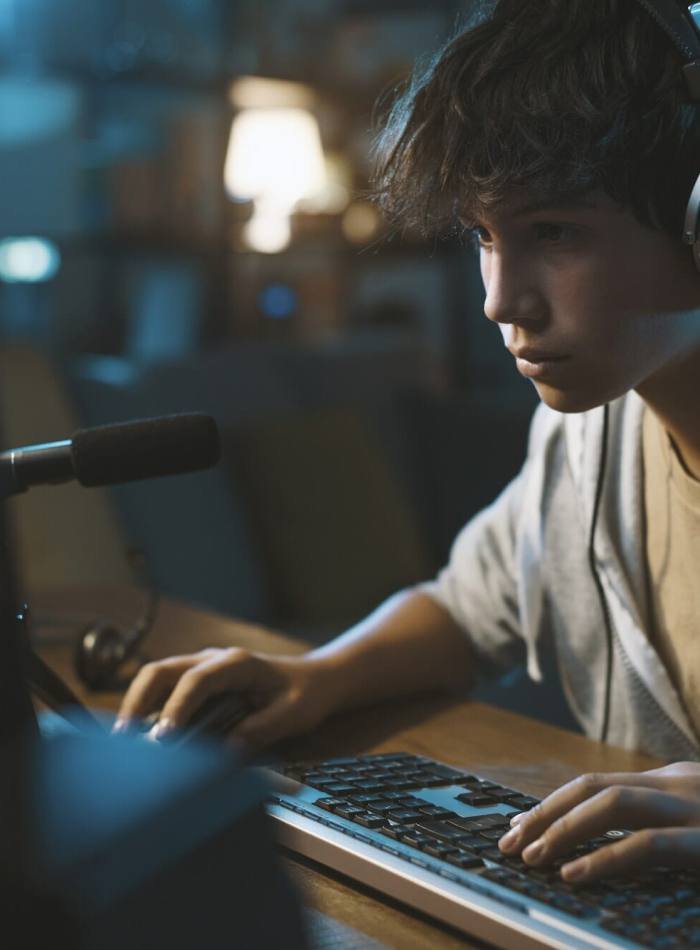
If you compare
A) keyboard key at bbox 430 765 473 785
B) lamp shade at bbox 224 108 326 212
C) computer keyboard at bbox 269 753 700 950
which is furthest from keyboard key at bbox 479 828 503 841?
lamp shade at bbox 224 108 326 212

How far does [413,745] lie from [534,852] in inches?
13.6

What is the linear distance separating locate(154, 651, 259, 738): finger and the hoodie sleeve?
0.32 meters

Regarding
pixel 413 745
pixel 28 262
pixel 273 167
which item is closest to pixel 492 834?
pixel 413 745

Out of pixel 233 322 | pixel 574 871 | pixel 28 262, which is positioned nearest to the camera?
pixel 574 871

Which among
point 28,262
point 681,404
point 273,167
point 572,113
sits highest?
point 273,167

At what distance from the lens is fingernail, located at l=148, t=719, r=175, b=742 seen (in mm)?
914

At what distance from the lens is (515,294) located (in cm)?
87

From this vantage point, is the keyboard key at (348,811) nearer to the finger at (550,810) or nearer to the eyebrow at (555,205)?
the finger at (550,810)

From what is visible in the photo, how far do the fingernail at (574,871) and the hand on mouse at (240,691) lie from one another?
0.37 metres

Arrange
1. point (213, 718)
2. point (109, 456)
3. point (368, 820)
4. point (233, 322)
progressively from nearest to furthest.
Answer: point (368, 820)
point (109, 456)
point (213, 718)
point (233, 322)

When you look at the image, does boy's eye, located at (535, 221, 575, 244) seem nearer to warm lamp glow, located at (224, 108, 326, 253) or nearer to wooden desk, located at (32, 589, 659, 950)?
wooden desk, located at (32, 589, 659, 950)

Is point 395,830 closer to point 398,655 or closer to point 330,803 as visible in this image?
point 330,803

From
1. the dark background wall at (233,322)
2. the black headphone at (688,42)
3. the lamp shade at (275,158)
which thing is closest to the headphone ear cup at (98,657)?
the black headphone at (688,42)

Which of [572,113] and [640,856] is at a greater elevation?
[572,113]
